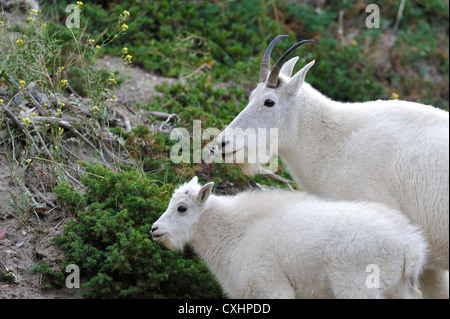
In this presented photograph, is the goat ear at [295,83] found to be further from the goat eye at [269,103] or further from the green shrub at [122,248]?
the green shrub at [122,248]

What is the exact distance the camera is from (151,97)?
10984mm

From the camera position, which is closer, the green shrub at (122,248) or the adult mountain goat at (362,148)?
the adult mountain goat at (362,148)

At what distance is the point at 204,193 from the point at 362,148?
183cm

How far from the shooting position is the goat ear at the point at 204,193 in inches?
263

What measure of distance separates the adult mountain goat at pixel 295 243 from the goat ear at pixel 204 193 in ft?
0.04

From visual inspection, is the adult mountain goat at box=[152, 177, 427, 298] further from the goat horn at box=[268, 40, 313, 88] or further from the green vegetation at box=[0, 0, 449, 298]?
the goat horn at box=[268, 40, 313, 88]

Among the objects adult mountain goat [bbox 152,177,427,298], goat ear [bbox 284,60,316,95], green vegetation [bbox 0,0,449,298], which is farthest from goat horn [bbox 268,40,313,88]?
green vegetation [bbox 0,0,449,298]

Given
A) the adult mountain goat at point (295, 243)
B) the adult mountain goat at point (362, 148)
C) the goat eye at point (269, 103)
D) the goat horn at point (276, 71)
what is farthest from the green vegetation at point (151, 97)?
the goat horn at point (276, 71)

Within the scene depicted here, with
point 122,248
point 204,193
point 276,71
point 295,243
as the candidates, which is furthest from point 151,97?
point 295,243

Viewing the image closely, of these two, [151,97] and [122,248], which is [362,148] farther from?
[151,97]

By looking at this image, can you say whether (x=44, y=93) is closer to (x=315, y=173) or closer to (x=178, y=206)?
(x=178, y=206)

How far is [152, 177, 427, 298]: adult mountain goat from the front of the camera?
19.0 feet
